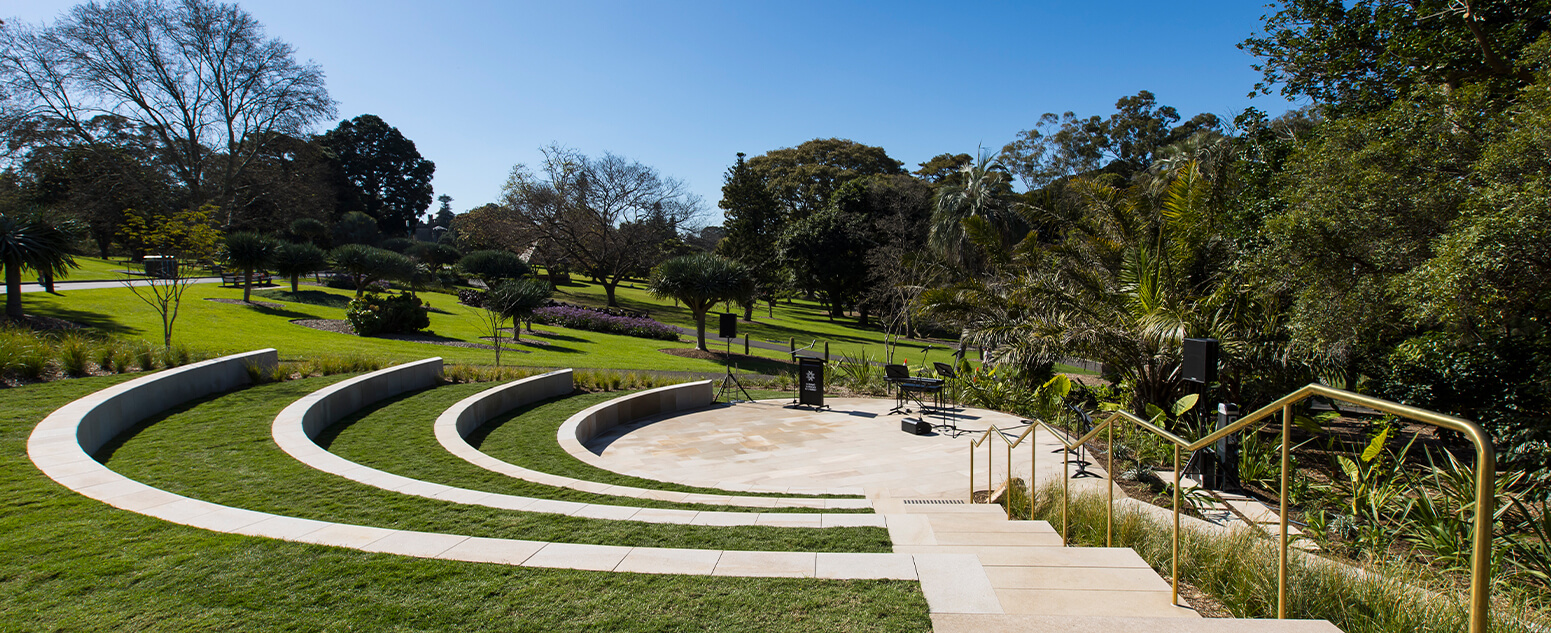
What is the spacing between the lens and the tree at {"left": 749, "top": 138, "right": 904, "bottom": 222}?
52938mm

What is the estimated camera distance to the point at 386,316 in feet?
66.5

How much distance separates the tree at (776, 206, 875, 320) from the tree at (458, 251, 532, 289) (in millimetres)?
16374

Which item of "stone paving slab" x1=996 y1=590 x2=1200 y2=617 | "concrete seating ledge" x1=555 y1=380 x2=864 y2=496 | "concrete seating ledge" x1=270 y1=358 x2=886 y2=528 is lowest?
"concrete seating ledge" x1=555 y1=380 x2=864 y2=496

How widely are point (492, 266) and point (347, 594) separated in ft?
121

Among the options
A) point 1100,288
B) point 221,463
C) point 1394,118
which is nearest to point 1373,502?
point 1394,118

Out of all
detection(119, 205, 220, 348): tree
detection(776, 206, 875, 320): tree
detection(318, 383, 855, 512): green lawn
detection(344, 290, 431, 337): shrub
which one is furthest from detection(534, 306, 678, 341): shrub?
detection(776, 206, 875, 320): tree

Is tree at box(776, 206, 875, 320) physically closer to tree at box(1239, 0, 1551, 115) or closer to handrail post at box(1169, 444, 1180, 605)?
tree at box(1239, 0, 1551, 115)

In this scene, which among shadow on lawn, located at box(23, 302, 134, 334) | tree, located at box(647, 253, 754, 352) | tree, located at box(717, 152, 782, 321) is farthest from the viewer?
tree, located at box(717, 152, 782, 321)

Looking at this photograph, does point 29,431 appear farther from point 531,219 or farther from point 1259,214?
point 531,219

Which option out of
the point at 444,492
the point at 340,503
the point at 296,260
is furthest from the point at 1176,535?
the point at 296,260

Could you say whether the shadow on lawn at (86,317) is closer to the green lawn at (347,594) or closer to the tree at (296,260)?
the tree at (296,260)

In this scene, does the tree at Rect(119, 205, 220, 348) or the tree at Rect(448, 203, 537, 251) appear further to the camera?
the tree at Rect(448, 203, 537, 251)

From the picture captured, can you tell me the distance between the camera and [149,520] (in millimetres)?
3986

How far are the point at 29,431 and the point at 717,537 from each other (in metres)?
6.94
